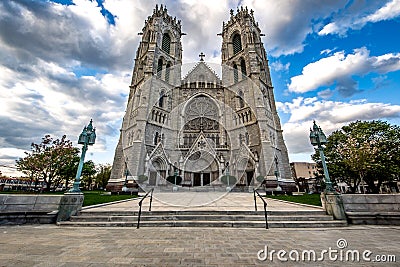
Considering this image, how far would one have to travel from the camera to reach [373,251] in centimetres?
342

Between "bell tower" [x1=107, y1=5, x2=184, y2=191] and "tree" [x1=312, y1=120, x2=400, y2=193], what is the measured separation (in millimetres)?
24033

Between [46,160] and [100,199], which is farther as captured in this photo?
[46,160]

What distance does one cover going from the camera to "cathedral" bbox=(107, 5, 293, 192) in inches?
825

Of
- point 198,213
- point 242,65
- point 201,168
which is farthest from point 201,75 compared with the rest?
point 198,213

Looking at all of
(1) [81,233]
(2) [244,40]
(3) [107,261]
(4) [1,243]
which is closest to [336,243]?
(3) [107,261]

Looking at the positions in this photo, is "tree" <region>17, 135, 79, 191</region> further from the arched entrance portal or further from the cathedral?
the arched entrance portal

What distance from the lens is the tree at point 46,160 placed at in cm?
2325

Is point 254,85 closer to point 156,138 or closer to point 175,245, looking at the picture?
point 156,138

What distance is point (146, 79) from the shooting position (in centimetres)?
2402

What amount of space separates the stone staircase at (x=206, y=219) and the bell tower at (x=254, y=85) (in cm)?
1403

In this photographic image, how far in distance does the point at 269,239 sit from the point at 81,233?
5.14 m

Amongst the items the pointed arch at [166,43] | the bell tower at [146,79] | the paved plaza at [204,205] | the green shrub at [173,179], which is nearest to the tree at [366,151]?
the paved plaza at [204,205]

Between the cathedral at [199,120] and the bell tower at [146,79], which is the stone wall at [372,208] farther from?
the bell tower at [146,79]

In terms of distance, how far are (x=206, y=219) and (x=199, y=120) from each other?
841 inches
